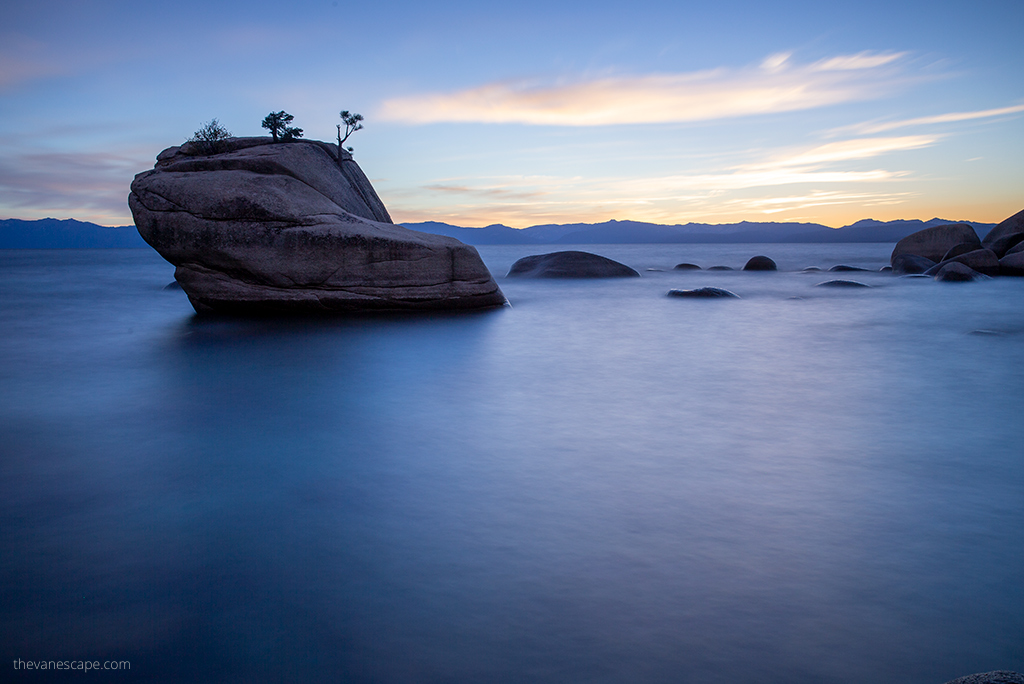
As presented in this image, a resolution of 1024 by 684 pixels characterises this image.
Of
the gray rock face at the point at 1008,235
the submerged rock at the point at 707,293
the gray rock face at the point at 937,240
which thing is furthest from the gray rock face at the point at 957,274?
the submerged rock at the point at 707,293

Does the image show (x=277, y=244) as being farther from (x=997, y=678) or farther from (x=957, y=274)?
(x=957, y=274)

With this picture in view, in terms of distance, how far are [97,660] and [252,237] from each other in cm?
1065

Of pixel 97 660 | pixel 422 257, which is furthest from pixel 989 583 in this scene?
pixel 422 257

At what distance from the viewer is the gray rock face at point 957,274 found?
22.5 m

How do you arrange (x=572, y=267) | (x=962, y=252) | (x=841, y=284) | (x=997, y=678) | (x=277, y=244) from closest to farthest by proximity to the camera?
1. (x=997, y=678)
2. (x=277, y=244)
3. (x=841, y=284)
4. (x=572, y=267)
5. (x=962, y=252)

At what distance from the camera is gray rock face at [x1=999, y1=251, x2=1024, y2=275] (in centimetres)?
2436

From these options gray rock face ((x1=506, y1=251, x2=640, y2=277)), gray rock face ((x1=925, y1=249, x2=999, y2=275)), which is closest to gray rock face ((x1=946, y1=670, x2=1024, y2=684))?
gray rock face ((x1=506, y1=251, x2=640, y2=277))

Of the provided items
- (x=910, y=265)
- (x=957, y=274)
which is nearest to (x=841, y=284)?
(x=957, y=274)

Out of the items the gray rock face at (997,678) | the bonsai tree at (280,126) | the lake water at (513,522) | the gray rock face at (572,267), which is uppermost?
the bonsai tree at (280,126)

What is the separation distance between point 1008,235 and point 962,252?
7.41 ft

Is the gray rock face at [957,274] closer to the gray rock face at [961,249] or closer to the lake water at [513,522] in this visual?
the gray rock face at [961,249]

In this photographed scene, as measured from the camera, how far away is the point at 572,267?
26.9 meters

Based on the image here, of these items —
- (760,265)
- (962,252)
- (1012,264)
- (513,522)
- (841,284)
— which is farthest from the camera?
(760,265)

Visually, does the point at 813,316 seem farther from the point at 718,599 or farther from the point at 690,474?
the point at 718,599
